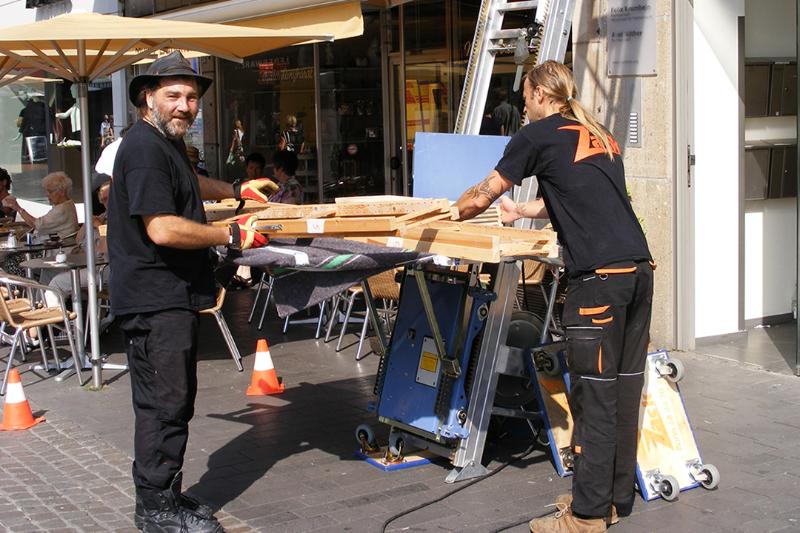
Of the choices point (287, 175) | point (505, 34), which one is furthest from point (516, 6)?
point (287, 175)

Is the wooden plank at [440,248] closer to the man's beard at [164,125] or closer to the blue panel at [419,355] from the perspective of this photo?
the blue panel at [419,355]

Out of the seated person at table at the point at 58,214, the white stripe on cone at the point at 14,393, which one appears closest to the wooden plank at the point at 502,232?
the white stripe on cone at the point at 14,393

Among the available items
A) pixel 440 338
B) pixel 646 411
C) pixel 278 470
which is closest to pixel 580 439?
pixel 646 411

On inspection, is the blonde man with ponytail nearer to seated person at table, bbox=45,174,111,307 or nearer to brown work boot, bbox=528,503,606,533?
brown work boot, bbox=528,503,606,533

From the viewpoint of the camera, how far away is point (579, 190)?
14.7 ft

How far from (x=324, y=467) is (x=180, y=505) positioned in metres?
1.08

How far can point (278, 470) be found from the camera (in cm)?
570

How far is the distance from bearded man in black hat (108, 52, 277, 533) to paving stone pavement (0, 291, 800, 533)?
42cm

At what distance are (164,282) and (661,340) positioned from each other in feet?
15.2

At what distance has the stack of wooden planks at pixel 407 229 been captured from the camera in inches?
189

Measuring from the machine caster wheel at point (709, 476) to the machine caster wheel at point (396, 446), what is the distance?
60.2 inches

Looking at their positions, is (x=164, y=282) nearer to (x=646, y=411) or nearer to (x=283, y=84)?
(x=646, y=411)

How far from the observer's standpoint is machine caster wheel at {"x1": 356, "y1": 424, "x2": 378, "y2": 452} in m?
5.79

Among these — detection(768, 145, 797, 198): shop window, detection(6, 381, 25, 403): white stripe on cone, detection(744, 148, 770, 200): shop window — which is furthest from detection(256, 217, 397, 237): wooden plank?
detection(768, 145, 797, 198): shop window
